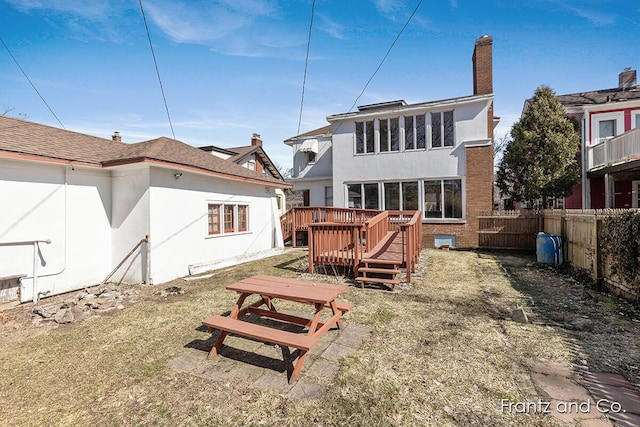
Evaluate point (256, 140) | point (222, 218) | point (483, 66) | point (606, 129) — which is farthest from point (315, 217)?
point (606, 129)

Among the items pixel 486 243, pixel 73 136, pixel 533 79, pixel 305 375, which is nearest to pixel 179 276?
pixel 73 136

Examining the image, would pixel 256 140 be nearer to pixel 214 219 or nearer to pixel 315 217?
pixel 315 217

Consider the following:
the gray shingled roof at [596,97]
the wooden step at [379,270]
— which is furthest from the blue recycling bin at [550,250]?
the gray shingled roof at [596,97]

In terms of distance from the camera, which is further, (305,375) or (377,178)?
(377,178)

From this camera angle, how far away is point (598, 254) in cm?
649

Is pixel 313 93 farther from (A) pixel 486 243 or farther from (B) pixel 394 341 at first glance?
(A) pixel 486 243

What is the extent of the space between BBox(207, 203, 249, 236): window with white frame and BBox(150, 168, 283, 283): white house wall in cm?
15

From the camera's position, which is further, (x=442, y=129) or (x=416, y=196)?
(x=416, y=196)

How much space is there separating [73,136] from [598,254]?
13930 mm

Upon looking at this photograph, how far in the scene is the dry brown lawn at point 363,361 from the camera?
2627mm

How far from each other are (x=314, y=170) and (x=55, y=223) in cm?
1243

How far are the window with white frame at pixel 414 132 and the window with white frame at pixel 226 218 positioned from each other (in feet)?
25.7

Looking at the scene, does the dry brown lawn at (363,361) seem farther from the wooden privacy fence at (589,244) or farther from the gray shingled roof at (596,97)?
the gray shingled roof at (596,97)

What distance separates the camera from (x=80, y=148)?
312 inches
